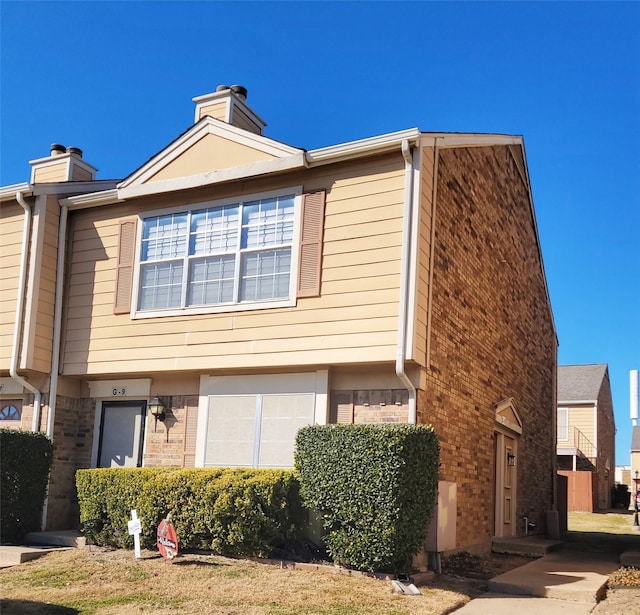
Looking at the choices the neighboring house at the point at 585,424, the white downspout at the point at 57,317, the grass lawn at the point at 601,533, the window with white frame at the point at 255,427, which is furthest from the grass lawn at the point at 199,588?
the neighboring house at the point at 585,424

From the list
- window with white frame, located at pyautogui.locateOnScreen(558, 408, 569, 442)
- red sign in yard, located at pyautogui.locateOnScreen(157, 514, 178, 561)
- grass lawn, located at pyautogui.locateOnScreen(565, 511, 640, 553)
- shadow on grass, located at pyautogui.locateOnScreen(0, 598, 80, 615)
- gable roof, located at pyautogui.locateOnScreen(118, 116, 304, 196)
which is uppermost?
gable roof, located at pyautogui.locateOnScreen(118, 116, 304, 196)

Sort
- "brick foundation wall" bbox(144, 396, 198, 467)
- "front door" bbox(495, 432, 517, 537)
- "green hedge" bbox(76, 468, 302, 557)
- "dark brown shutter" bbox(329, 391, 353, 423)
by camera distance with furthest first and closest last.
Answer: "front door" bbox(495, 432, 517, 537) < "brick foundation wall" bbox(144, 396, 198, 467) < "dark brown shutter" bbox(329, 391, 353, 423) < "green hedge" bbox(76, 468, 302, 557)

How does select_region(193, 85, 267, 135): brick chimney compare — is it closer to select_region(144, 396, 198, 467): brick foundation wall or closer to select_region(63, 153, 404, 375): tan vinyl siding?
select_region(63, 153, 404, 375): tan vinyl siding

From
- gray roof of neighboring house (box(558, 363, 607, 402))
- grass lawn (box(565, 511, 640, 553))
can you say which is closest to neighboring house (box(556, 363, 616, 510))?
gray roof of neighboring house (box(558, 363, 607, 402))

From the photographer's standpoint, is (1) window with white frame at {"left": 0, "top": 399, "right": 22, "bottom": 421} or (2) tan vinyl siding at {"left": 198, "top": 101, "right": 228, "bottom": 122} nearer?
(2) tan vinyl siding at {"left": 198, "top": 101, "right": 228, "bottom": 122}

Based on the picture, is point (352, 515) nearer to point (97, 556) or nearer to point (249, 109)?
point (97, 556)

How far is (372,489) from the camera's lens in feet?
28.6

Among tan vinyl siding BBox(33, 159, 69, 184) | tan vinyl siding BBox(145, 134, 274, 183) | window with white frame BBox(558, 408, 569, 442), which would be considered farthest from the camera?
window with white frame BBox(558, 408, 569, 442)

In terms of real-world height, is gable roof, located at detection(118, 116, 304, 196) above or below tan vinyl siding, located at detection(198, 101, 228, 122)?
below

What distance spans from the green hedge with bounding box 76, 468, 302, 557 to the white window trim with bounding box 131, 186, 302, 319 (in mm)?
2486

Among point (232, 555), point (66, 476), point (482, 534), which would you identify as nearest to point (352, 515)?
point (232, 555)

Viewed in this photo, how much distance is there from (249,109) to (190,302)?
3632mm

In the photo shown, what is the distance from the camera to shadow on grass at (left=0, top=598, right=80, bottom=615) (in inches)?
278

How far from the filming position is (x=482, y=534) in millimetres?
12477
